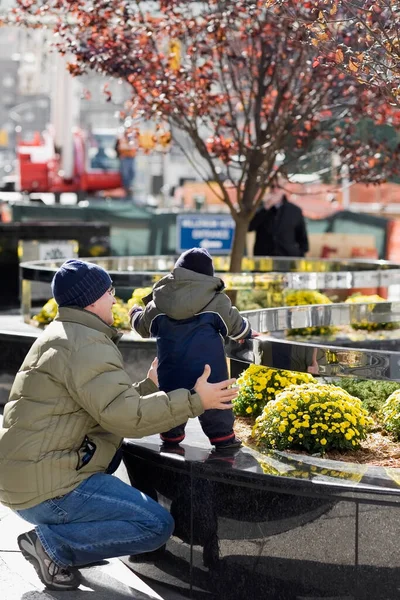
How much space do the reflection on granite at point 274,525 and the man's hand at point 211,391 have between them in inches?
12.6

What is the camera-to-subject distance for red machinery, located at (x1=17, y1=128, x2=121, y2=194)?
3794 cm

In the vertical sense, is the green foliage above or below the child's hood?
below

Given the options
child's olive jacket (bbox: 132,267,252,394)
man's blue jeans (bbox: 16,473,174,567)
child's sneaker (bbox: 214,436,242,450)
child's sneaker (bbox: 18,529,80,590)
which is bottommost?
child's sneaker (bbox: 18,529,80,590)

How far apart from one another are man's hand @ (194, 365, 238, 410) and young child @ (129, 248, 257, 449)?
1.15 ft

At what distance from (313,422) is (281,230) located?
25.4 ft

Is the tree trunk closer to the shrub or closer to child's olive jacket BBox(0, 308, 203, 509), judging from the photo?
the shrub

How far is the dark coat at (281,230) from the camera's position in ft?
43.7

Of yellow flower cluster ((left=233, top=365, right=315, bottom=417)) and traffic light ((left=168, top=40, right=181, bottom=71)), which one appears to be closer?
yellow flower cluster ((left=233, top=365, right=315, bottom=417))

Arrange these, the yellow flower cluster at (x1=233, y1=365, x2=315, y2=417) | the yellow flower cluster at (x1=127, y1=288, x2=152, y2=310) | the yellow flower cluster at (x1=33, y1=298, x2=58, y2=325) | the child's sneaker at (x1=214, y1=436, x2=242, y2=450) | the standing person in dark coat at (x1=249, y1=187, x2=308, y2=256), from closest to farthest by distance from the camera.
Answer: the child's sneaker at (x1=214, y1=436, x2=242, y2=450) < the yellow flower cluster at (x1=233, y1=365, x2=315, y2=417) < the yellow flower cluster at (x1=127, y1=288, x2=152, y2=310) < the yellow flower cluster at (x1=33, y1=298, x2=58, y2=325) < the standing person in dark coat at (x1=249, y1=187, x2=308, y2=256)

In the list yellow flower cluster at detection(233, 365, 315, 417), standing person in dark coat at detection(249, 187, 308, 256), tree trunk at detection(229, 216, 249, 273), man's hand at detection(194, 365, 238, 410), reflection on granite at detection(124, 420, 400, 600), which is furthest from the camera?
standing person in dark coat at detection(249, 187, 308, 256)

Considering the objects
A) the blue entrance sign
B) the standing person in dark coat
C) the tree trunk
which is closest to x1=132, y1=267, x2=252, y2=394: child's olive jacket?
the tree trunk

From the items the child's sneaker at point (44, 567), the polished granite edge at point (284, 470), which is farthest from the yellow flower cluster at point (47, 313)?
the child's sneaker at point (44, 567)

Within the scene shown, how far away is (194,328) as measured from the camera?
576 cm

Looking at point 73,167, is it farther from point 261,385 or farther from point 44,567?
point 44,567
